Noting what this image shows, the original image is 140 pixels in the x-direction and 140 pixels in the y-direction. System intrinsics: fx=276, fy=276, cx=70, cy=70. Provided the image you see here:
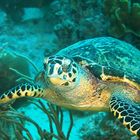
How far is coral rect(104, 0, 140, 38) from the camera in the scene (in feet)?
17.6

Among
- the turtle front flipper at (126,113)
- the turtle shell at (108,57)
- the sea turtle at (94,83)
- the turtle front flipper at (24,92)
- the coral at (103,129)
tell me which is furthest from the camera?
the coral at (103,129)

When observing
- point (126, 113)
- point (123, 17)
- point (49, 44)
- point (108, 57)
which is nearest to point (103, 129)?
point (108, 57)

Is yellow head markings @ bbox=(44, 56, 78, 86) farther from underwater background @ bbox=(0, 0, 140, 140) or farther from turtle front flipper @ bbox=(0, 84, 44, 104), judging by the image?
underwater background @ bbox=(0, 0, 140, 140)

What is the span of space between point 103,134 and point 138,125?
1541 millimetres

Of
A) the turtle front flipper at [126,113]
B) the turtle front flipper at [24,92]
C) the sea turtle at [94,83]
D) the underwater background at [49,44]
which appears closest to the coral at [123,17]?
the underwater background at [49,44]

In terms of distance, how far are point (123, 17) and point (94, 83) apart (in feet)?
8.34

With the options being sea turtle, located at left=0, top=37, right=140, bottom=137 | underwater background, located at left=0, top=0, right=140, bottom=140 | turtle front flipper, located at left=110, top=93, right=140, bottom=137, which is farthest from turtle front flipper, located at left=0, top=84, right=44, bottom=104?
turtle front flipper, located at left=110, top=93, right=140, bottom=137

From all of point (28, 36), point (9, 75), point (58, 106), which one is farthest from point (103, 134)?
point (28, 36)

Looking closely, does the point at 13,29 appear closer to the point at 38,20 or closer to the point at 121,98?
the point at 38,20

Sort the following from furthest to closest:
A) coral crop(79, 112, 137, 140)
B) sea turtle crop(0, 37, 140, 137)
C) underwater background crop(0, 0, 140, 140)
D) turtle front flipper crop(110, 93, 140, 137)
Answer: coral crop(79, 112, 137, 140)
underwater background crop(0, 0, 140, 140)
sea turtle crop(0, 37, 140, 137)
turtle front flipper crop(110, 93, 140, 137)

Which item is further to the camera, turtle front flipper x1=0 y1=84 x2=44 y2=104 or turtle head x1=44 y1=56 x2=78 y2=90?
A: turtle front flipper x1=0 y1=84 x2=44 y2=104

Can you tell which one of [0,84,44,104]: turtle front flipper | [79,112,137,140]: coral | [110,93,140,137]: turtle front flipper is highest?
[0,84,44,104]: turtle front flipper

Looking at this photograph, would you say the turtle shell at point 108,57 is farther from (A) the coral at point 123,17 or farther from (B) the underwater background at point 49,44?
(A) the coral at point 123,17

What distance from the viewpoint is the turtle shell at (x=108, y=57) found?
3414mm
